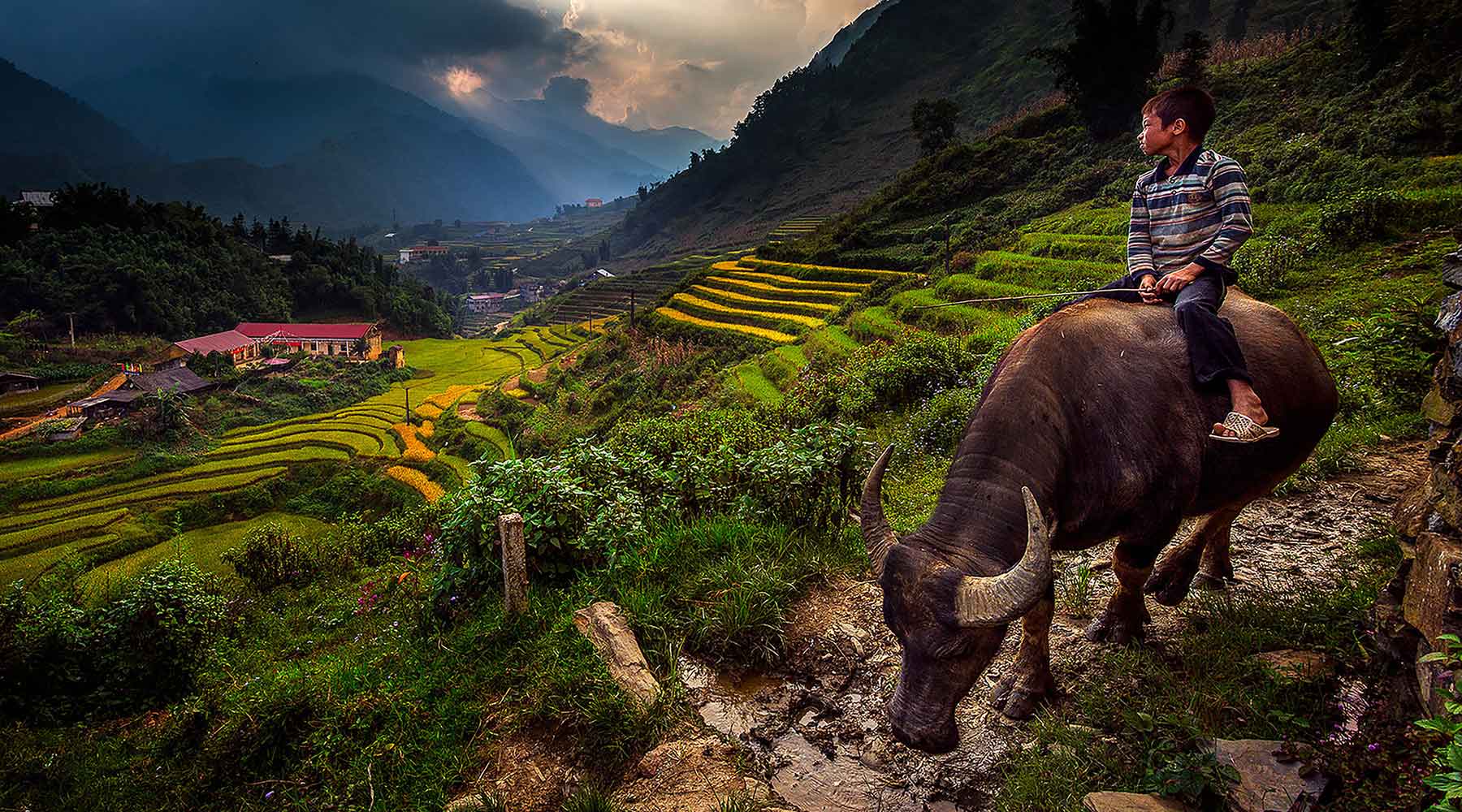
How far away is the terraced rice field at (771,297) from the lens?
30.2 m

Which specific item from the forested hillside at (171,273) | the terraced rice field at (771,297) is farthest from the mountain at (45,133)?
the terraced rice field at (771,297)

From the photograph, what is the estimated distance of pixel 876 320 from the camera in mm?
20594

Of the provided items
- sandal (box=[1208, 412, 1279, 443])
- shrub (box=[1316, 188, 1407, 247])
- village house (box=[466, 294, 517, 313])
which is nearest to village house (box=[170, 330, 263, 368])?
village house (box=[466, 294, 517, 313])

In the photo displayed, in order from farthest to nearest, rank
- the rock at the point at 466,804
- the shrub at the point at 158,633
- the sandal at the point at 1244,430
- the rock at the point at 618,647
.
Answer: the shrub at the point at 158,633 → the rock at the point at 618,647 → the rock at the point at 466,804 → the sandal at the point at 1244,430

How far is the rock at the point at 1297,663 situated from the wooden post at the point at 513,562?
4.17 metres

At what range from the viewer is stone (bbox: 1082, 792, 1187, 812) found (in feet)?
6.97

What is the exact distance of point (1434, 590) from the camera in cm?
197

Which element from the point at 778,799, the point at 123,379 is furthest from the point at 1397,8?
the point at 123,379

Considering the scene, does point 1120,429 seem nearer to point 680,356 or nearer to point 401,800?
point 401,800

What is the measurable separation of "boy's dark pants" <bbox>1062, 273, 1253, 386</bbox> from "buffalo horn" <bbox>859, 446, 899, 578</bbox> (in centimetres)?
144

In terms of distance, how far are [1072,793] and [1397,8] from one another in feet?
96.0

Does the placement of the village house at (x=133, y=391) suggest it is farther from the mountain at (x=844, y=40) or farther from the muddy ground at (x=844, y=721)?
the mountain at (x=844, y=40)

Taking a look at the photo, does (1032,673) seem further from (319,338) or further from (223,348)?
(319,338)

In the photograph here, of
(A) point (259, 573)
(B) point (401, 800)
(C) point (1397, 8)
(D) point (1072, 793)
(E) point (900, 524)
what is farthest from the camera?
(C) point (1397, 8)
